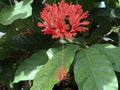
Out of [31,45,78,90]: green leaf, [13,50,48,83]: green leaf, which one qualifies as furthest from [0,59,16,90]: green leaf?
[31,45,78,90]: green leaf

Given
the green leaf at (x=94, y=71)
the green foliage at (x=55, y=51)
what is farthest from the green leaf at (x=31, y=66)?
the green leaf at (x=94, y=71)

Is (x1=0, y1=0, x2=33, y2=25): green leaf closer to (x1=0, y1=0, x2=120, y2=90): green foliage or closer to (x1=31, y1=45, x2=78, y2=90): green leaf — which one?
(x1=0, y1=0, x2=120, y2=90): green foliage

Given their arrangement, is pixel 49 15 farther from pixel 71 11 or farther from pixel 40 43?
pixel 40 43

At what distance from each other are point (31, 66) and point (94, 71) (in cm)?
21

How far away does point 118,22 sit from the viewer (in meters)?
1.20

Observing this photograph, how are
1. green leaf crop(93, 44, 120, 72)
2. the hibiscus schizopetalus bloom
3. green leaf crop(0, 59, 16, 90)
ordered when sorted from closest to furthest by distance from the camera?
the hibiscus schizopetalus bloom, green leaf crop(93, 44, 120, 72), green leaf crop(0, 59, 16, 90)

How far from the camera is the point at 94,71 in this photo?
0.90 metres

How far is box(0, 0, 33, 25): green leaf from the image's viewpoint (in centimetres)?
95

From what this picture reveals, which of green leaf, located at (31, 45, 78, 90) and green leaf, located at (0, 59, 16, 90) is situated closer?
green leaf, located at (31, 45, 78, 90)

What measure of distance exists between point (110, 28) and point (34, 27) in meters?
0.26

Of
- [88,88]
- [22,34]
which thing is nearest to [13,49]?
[22,34]

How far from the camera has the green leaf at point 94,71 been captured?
0.86 m

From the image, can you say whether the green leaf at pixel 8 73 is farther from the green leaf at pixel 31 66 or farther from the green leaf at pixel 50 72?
the green leaf at pixel 50 72

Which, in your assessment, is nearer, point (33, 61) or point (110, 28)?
point (33, 61)
